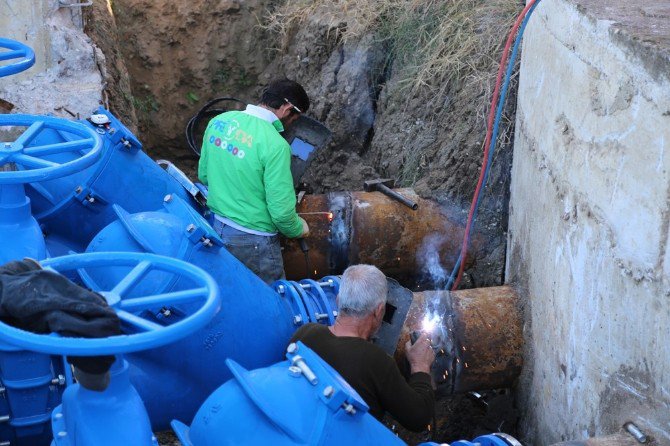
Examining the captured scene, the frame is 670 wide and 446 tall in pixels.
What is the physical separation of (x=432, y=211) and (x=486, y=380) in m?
1.27

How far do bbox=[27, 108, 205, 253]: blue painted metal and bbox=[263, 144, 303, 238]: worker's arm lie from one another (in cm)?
57

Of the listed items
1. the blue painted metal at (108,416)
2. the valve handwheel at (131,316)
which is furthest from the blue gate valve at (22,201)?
the blue painted metal at (108,416)

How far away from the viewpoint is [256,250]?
4.92 meters

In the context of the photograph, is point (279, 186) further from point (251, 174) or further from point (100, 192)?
point (100, 192)

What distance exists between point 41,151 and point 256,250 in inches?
60.6

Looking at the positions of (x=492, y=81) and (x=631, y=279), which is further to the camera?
(x=492, y=81)

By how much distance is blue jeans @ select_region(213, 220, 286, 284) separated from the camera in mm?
4902

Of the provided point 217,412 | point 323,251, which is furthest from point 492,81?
point 217,412

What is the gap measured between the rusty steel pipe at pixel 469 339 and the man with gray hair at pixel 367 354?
0.76 metres

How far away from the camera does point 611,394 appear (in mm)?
3258

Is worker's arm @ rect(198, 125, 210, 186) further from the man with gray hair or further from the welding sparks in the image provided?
the man with gray hair

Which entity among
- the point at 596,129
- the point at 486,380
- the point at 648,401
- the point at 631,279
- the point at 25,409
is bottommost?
the point at 486,380

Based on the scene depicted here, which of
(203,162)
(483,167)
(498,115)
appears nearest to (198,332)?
(203,162)

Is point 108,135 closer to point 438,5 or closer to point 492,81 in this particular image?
point 492,81
